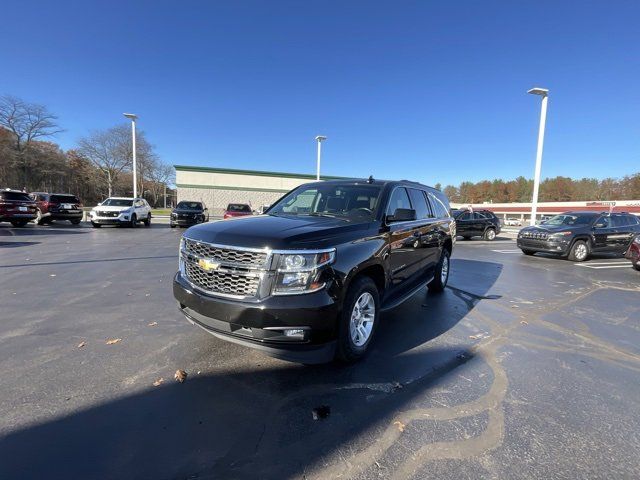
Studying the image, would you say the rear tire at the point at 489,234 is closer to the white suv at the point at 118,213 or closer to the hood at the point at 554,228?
the hood at the point at 554,228

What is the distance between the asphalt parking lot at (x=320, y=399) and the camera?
7.64 feet

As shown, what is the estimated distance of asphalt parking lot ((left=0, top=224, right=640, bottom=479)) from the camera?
2330 mm

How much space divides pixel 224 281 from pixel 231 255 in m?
0.26

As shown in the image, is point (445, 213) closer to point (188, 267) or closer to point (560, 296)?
point (560, 296)

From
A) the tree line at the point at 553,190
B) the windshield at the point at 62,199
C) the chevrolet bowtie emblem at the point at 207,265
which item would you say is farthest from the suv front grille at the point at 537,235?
the tree line at the point at 553,190

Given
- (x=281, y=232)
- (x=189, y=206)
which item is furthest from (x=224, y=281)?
(x=189, y=206)

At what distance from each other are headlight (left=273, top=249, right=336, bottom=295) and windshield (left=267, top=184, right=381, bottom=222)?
1166mm

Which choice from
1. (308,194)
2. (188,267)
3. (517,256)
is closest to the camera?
(188,267)

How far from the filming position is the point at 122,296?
6043 millimetres

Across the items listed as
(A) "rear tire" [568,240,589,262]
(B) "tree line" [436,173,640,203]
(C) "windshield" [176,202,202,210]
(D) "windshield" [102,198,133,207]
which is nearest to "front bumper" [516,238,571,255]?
(A) "rear tire" [568,240,589,262]

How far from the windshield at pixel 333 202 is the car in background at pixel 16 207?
18894mm

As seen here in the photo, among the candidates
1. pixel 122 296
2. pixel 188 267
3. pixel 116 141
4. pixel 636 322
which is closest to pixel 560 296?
pixel 636 322

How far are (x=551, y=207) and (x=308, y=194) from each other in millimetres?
70909

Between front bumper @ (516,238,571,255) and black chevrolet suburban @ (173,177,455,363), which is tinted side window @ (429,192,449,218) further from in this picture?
front bumper @ (516,238,571,255)
